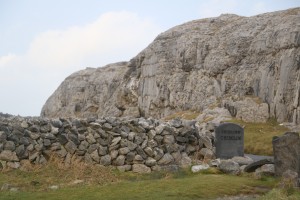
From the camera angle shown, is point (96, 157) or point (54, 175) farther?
point (96, 157)

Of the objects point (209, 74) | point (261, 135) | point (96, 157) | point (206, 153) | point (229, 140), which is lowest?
point (261, 135)

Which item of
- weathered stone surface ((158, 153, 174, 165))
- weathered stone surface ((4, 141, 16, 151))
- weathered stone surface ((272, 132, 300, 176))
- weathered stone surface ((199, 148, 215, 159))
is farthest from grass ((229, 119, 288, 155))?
weathered stone surface ((4, 141, 16, 151))

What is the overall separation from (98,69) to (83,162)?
306ft

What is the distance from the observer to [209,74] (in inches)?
2908

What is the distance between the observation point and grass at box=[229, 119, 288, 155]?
39359 millimetres

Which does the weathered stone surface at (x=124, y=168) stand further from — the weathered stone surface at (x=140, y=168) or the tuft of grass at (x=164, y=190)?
the tuft of grass at (x=164, y=190)

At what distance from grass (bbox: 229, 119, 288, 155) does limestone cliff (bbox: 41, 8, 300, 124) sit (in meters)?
2.82

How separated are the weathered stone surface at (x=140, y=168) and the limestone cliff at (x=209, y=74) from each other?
34.5 metres

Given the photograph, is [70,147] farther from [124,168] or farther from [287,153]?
[287,153]

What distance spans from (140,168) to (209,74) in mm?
53325

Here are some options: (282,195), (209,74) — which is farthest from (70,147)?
(209,74)

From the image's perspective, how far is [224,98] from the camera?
218 feet

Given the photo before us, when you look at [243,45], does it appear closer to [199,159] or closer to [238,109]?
[238,109]

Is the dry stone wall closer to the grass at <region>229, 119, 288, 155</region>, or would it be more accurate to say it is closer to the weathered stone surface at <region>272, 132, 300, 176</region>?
the weathered stone surface at <region>272, 132, 300, 176</region>
